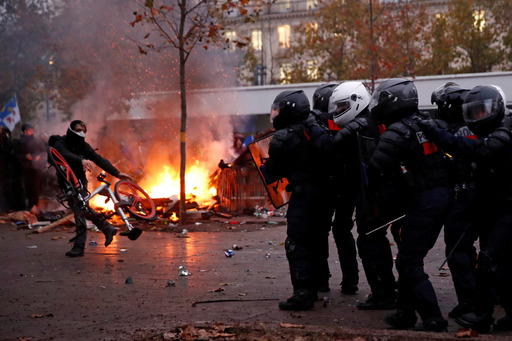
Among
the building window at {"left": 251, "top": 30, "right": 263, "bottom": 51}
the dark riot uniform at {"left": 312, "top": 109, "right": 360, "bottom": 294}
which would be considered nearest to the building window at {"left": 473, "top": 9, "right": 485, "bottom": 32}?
the building window at {"left": 251, "top": 30, "right": 263, "bottom": 51}

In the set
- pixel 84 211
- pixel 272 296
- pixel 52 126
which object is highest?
pixel 52 126

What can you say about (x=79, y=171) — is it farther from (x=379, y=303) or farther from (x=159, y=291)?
(x=379, y=303)

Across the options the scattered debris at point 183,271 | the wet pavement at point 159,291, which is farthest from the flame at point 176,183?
the scattered debris at point 183,271

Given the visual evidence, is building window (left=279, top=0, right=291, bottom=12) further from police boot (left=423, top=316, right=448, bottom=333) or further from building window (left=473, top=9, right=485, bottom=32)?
police boot (left=423, top=316, right=448, bottom=333)

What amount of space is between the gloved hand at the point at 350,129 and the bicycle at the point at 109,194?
4113 millimetres

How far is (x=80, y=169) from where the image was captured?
9852 millimetres

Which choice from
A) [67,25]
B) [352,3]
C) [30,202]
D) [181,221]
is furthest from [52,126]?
[352,3]

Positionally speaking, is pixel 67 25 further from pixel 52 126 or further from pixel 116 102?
pixel 116 102

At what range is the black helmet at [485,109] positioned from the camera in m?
5.33

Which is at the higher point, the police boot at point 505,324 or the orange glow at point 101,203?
the orange glow at point 101,203

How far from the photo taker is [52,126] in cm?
2256

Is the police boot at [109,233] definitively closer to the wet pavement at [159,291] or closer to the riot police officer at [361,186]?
the wet pavement at [159,291]

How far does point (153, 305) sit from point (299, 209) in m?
1.60

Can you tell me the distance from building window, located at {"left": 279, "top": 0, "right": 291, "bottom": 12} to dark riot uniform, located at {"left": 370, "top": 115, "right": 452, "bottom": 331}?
55973 millimetres
